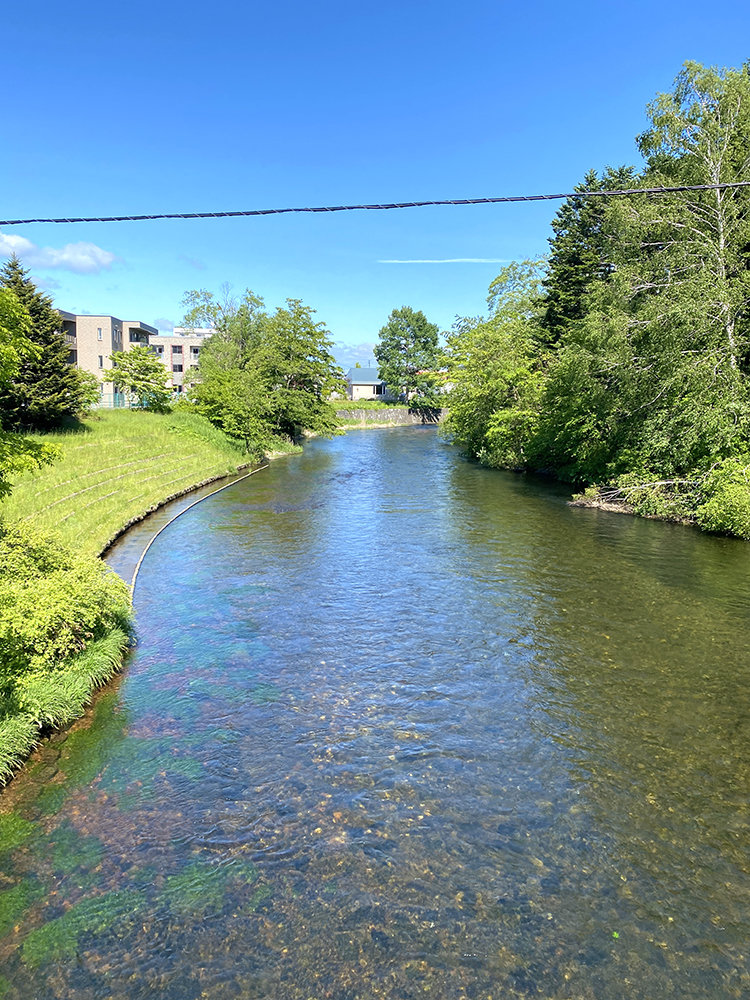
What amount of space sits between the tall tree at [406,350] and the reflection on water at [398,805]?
98.1m

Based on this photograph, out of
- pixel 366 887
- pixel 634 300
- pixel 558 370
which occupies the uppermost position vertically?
pixel 634 300

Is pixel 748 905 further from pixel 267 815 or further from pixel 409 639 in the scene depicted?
pixel 409 639

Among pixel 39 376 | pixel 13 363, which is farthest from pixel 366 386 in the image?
pixel 13 363

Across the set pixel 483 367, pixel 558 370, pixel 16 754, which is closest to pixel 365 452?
pixel 483 367

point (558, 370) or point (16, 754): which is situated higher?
point (558, 370)

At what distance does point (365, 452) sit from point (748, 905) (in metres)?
51.3

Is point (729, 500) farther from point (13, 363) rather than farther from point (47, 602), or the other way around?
point (13, 363)

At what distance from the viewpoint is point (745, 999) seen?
5594mm

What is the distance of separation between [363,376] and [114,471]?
106 meters

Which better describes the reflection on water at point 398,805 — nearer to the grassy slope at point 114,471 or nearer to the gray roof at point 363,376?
the grassy slope at point 114,471

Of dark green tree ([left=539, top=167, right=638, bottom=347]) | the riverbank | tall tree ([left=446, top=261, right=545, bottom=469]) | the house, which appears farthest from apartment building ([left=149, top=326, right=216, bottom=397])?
dark green tree ([left=539, top=167, right=638, bottom=347])

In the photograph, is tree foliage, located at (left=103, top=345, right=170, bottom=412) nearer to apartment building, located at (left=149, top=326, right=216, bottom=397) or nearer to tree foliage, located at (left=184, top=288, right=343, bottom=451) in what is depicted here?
tree foliage, located at (left=184, top=288, right=343, bottom=451)

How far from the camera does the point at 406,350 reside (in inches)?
4508

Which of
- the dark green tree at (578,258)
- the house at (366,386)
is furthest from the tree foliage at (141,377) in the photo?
the house at (366,386)
